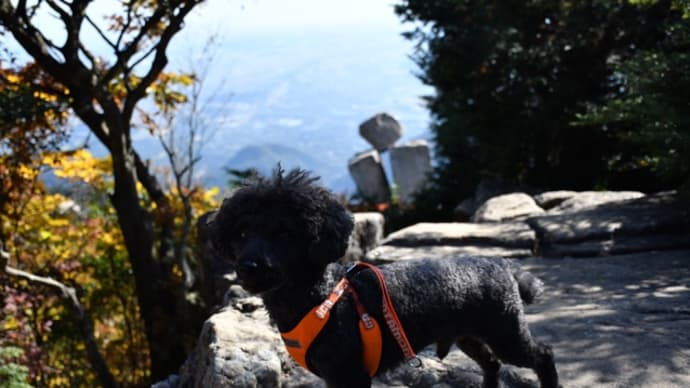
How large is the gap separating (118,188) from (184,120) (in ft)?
7.58

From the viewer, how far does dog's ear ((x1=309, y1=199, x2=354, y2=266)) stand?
2518 mm

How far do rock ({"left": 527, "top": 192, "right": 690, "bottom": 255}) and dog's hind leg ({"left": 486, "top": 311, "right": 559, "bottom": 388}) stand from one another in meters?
3.68

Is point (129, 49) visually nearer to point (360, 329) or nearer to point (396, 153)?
point (360, 329)

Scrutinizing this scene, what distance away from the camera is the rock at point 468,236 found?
6.94 meters

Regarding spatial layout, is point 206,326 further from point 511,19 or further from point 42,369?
point 511,19

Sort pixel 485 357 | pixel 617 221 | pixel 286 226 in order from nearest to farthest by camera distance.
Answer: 1. pixel 286 226
2. pixel 485 357
3. pixel 617 221

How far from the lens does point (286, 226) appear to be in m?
2.51

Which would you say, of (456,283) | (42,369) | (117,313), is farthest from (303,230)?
(117,313)

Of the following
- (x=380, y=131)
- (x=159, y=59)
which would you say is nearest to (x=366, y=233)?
(x=159, y=59)

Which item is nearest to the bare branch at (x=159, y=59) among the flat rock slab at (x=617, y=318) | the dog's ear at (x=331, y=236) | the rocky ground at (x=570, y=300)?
the rocky ground at (x=570, y=300)

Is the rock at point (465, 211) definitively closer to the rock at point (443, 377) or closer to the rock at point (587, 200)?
the rock at point (587, 200)

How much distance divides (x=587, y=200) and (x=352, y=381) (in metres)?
6.66

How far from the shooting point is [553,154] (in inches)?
420

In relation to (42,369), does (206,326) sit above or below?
above
